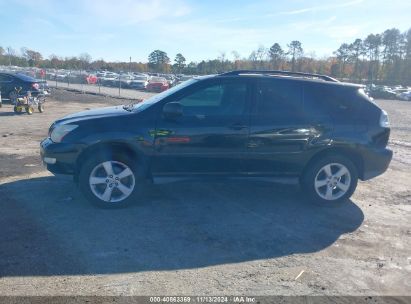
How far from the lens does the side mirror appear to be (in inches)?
205

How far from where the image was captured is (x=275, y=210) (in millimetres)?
5652

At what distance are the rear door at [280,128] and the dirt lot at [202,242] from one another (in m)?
0.66

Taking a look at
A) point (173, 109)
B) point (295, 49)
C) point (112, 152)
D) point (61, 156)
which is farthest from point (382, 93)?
point (61, 156)

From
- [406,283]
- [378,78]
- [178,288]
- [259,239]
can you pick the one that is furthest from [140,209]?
[378,78]

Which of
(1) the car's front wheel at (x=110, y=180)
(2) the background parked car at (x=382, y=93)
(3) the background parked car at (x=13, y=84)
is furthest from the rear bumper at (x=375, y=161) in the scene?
(2) the background parked car at (x=382, y=93)

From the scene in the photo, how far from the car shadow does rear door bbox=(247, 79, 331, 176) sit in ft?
1.65

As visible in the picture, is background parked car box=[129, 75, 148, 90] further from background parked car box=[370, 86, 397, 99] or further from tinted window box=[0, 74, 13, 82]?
background parked car box=[370, 86, 397, 99]

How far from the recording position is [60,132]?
17.7 feet

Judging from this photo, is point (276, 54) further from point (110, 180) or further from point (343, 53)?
point (110, 180)

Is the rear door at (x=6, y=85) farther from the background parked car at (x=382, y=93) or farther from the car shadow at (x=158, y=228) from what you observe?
the background parked car at (x=382, y=93)

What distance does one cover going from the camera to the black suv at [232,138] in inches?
209

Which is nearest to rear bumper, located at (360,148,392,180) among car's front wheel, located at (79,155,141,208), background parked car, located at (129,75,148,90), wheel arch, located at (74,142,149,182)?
wheel arch, located at (74,142,149,182)

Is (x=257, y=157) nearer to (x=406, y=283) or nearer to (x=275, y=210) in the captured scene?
(x=275, y=210)

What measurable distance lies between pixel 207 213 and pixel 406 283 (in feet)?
8.17
